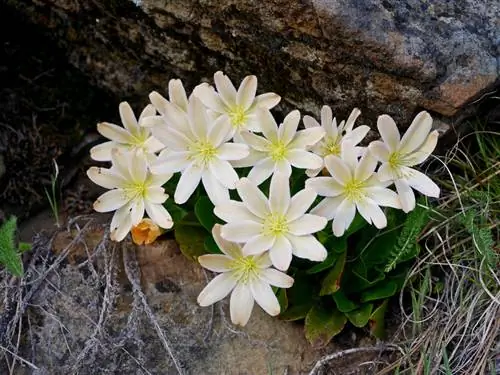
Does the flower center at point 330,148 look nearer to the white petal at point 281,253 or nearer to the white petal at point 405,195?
the white petal at point 405,195

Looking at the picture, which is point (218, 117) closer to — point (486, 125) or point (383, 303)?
point (383, 303)

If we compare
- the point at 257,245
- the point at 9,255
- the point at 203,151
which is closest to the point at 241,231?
the point at 257,245

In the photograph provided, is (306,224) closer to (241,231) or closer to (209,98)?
(241,231)

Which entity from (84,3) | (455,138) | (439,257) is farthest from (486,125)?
(84,3)

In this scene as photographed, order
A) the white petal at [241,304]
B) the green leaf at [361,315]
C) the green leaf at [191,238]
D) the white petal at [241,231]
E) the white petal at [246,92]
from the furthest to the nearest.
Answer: the green leaf at [191,238] < the green leaf at [361,315] < the white petal at [246,92] < the white petal at [241,304] < the white petal at [241,231]

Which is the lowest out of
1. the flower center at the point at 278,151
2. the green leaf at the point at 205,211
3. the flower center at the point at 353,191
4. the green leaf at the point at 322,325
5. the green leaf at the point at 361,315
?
the green leaf at the point at 322,325

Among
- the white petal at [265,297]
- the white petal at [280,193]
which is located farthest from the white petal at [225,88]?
the white petal at [265,297]

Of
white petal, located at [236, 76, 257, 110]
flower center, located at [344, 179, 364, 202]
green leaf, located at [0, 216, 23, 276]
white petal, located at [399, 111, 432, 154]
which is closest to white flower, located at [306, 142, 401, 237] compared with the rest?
flower center, located at [344, 179, 364, 202]
